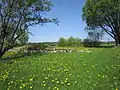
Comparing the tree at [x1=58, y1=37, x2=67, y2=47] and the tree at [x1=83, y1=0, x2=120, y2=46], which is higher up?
the tree at [x1=83, y1=0, x2=120, y2=46]

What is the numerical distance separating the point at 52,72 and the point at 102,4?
5483 centimetres

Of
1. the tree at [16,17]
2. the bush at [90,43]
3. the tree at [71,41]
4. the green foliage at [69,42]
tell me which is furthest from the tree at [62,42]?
the tree at [16,17]

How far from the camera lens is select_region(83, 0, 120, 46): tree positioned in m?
67.6

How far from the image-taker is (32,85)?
13.1 meters

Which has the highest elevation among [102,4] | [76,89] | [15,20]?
[102,4]

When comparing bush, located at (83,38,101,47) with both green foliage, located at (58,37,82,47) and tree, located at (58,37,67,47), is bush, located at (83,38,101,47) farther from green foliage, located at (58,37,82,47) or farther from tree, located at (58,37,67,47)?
tree, located at (58,37,67,47)

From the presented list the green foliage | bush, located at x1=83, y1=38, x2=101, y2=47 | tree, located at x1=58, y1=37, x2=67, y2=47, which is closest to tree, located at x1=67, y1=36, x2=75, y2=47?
the green foliage

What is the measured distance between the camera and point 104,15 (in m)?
68.2

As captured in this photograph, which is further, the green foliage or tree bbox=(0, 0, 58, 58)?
the green foliage

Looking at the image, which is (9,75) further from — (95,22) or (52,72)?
(95,22)

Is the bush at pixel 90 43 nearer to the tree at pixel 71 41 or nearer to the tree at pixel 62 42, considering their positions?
the tree at pixel 71 41

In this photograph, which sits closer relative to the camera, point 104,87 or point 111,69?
point 104,87

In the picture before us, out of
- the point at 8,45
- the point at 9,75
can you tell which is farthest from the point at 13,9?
the point at 9,75

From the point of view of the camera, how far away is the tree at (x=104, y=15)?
222 feet
